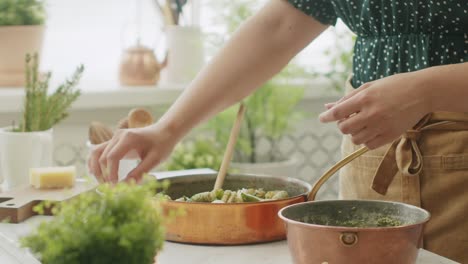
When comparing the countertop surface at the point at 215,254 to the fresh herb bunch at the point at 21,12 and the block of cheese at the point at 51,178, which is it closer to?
the block of cheese at the point at 51,178

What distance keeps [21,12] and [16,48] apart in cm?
13

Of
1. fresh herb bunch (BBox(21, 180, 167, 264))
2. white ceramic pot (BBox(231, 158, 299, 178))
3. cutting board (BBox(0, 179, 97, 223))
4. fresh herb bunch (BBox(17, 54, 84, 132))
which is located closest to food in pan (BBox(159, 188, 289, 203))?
cutting board (BBox(0, 179, 97, 223))

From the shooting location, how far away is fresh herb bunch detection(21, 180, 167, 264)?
891mm

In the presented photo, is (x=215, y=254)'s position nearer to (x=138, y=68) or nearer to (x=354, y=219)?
(x=354, y=219)

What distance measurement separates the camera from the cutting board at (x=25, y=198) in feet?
5.14

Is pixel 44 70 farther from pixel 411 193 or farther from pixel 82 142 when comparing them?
pixel 411 193

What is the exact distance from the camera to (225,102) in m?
1.77

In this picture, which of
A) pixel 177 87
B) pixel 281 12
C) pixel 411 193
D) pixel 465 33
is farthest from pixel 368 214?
pixel 177 87

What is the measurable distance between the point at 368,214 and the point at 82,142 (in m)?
1.81

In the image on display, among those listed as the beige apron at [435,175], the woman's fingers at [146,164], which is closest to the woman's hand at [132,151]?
the woman's fingers at [146,164]

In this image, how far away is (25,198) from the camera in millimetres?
1641

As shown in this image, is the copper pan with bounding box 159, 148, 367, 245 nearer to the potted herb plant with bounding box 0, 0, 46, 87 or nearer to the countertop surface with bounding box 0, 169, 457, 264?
the countertop surface with bounding box 0, 169, 457, 264

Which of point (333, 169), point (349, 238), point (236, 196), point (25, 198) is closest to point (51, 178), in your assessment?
point (25, 198)

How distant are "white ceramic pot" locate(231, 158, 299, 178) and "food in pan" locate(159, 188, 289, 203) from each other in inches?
58.3
